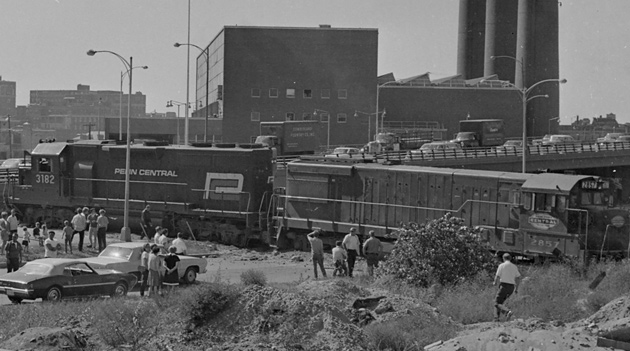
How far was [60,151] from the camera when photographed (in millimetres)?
40812

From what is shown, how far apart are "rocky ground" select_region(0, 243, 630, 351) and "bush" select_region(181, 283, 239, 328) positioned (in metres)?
0.17

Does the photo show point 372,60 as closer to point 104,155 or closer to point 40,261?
point 104,155

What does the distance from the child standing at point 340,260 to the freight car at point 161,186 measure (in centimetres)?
973

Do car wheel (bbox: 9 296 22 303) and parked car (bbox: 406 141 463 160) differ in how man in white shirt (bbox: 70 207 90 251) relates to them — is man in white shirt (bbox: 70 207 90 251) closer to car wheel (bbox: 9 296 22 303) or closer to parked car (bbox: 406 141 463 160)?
car wheel (bbox: 9 296 22 303)

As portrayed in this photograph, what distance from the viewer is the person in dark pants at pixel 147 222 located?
3772 cm

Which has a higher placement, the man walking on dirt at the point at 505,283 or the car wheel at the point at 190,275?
the man walking on dirt at the point at 505,283

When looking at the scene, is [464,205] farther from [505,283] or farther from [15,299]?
[15,299]

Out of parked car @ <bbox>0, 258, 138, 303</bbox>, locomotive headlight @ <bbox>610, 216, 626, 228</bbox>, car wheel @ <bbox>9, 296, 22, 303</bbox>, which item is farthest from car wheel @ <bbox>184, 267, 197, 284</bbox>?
locomotive headlight @ <bbox>610, 216, 626, 228</bbox>

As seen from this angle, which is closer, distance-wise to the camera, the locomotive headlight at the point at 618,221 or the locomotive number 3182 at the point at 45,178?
the locomotive headlight at the point at 618,221

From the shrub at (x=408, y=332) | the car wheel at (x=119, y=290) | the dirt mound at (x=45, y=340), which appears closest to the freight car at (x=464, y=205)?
the car wheel at (x=119, y=290)

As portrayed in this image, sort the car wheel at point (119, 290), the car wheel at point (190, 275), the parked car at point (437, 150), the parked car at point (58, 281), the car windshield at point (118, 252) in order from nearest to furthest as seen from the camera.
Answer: the parked car at point (58, 281), the car wheel at point (119, 290), the car windshield at point (118, 252), the car wheel at point (190, 275), the parked car at point (437, 150)

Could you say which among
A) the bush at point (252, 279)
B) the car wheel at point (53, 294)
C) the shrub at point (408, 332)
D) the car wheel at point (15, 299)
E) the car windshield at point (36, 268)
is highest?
the bush at point (252, 279)

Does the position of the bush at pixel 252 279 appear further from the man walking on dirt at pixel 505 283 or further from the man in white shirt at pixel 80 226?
the man in white shirt at pixel 80 226

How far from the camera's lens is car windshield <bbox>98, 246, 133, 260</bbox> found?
25.2m
